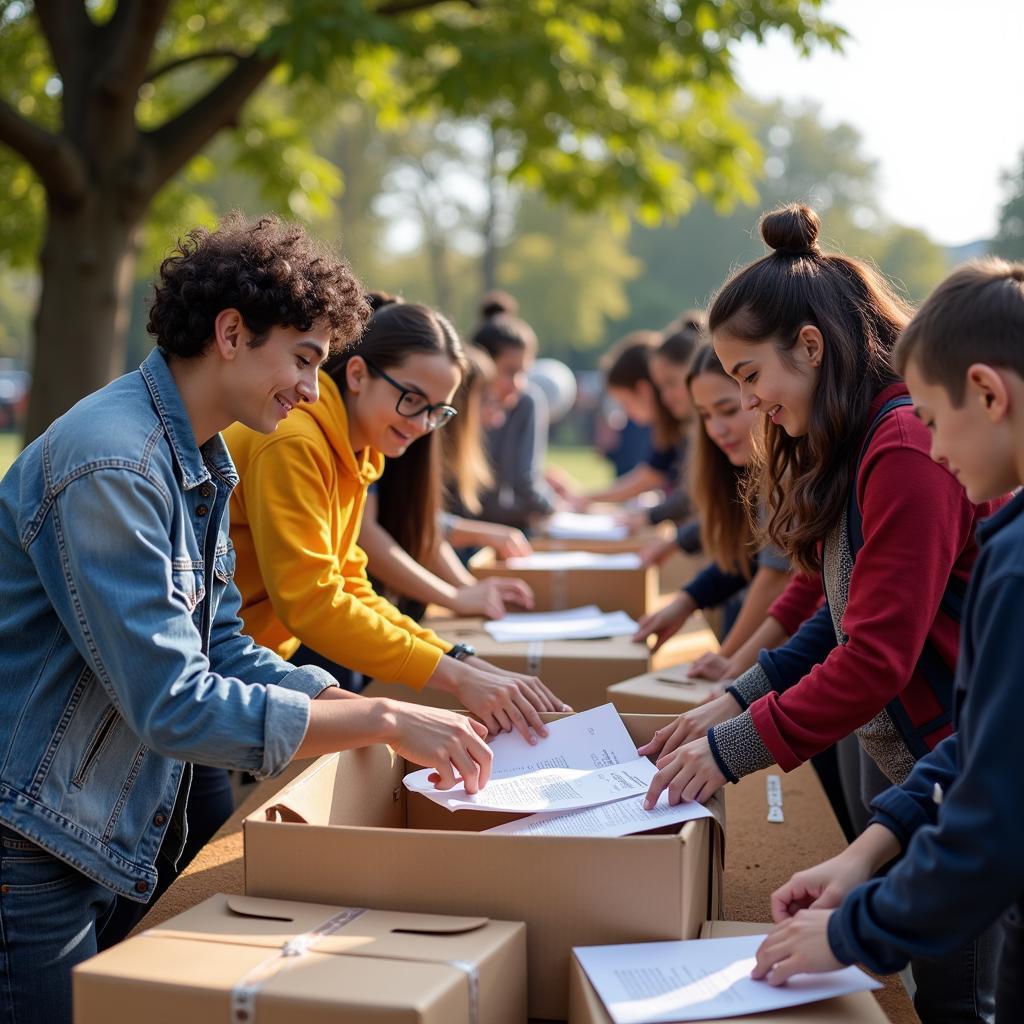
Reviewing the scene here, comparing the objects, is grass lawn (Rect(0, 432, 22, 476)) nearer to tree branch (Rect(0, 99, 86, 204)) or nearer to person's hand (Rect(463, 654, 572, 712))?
tree branch (Rect(0, 99, 86, 204))

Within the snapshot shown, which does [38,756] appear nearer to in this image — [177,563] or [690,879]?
[177,563]

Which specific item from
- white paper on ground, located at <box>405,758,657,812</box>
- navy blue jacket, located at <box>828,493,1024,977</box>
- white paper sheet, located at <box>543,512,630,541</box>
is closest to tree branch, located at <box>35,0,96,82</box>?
white paper sheet, located at <box>543,512,630,541</box>

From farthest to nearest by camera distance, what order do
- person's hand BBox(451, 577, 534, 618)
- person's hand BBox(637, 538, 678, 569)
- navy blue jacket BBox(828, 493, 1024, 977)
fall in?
person's hand BBox(637, 538, 678, 569) → person's hand BBox(451, 577, 534, 618) → navy blue jacket BBox(828, 493, 1024, 977)

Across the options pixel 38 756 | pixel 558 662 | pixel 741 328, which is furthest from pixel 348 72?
pixel 38 756

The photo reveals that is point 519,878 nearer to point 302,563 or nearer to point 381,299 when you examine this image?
point 302,563

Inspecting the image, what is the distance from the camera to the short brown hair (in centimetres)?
115

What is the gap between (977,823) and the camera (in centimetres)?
106

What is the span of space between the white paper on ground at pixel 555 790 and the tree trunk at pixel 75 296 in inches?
171

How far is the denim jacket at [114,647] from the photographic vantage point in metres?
1.35

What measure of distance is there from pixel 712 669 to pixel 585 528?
238cm

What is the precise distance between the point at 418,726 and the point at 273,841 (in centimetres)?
26

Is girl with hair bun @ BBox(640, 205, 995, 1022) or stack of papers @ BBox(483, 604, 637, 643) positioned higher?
girl with hair bun @ BBox(640, 205, 995, 1022)

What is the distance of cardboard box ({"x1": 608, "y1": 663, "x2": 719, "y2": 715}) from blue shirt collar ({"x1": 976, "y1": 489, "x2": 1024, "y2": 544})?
1263 mm

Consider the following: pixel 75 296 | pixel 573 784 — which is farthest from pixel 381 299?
pixel 75 296
